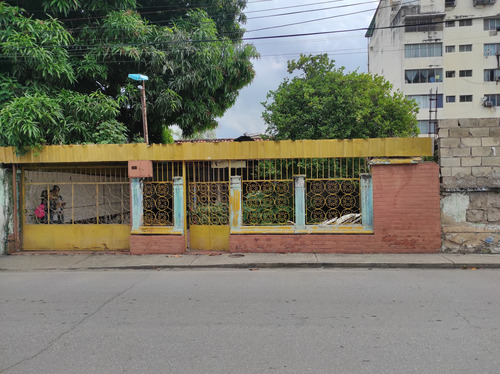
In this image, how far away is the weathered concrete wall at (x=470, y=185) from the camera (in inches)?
314

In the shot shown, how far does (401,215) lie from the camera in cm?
804

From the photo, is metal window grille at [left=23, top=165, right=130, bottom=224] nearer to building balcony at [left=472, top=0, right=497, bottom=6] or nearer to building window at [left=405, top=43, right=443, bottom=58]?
building window at [left=405, top=43, right=443, bottom=58]

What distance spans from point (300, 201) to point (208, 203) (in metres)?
2.23

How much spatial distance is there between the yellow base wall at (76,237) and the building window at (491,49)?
38573mm

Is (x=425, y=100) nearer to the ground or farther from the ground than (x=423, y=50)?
nearer to the ground

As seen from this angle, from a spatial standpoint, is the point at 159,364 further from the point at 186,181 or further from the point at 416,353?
the point at 186,181

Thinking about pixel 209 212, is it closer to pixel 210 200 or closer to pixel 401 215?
pixel 210 200

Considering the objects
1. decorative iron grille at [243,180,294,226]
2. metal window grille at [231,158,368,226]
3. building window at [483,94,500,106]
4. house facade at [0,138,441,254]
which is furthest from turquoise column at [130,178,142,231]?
building window at [483,94,500,106]

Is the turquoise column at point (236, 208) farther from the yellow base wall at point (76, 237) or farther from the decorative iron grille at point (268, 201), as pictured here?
the yellow base wall at point (76, 237)

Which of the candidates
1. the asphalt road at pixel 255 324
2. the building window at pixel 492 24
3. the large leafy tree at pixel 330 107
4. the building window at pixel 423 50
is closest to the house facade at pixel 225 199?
the asphalt road at pixel 255 324

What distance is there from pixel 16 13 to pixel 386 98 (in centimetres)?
1288

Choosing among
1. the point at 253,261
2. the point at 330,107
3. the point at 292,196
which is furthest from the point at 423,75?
the point at 253,261

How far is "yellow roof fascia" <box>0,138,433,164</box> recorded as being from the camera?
8.06 meters

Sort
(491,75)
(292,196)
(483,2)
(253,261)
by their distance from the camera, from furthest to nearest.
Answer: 1. (491,75)
2. (483,2)
3. (292,196)
4. (253,261)
